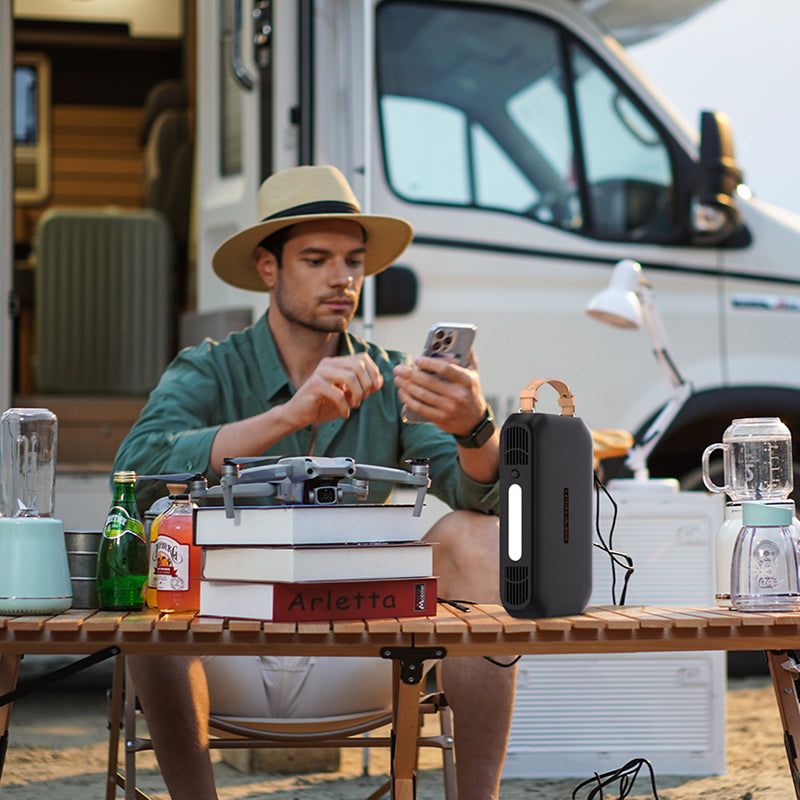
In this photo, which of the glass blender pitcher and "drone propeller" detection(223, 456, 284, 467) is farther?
the glass blender pitcher

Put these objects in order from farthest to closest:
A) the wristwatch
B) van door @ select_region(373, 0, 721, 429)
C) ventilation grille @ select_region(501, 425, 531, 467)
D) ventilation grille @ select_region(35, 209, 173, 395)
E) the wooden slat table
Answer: ventilation grille @ select_region(35, 209, 173, 395), van door @ select_region(373, 0, 721, 429), the wristwatch, ventilation grille @ select_region(501, 425, 531, 467), the wooden slat table

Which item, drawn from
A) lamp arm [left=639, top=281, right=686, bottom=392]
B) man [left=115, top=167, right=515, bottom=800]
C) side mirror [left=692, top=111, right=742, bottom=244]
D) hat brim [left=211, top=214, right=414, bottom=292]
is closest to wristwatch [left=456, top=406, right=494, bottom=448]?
man [left=115, top=167, right=515, bottom=800]

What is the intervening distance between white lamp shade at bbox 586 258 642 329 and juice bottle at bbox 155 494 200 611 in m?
1.59

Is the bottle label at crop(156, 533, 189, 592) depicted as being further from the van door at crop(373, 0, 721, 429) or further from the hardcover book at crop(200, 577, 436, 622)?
the van door at crop(373, 0, 721, 429)

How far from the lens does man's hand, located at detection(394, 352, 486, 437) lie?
5.45 ft

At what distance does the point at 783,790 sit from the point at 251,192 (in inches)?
74.9

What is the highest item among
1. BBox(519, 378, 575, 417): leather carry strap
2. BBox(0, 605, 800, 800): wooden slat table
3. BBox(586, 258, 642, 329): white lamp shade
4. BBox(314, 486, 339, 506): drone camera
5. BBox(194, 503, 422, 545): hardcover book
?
BBox(586, 258, 642, 329): white lamp shade

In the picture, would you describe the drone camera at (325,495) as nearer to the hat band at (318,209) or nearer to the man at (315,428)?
the man at (315,428)

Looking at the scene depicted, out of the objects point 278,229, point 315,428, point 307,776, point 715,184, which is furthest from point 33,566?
point 715,184

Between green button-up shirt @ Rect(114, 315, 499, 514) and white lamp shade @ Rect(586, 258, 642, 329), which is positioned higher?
white lamp shade @ Rect(586, 258, 642, 329)

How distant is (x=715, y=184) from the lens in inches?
138

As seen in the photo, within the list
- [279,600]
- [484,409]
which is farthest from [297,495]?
[484,409]

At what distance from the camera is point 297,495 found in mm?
1458

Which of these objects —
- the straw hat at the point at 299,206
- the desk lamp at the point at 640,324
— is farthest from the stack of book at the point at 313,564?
the desk lamp at the point at 640,324
